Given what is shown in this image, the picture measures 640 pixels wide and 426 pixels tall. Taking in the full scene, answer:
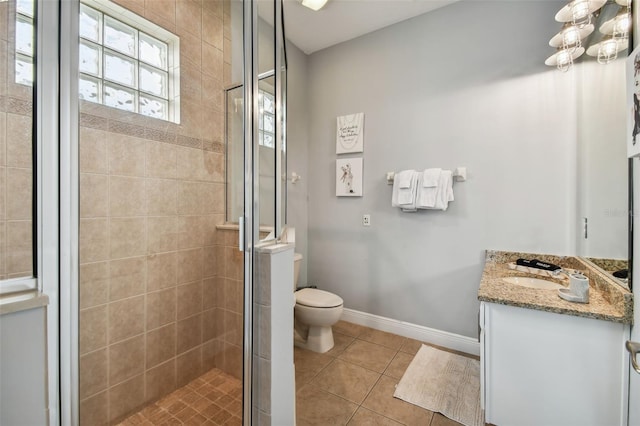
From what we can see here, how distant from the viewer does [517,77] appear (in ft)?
6.29

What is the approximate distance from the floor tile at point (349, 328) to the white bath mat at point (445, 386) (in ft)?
1.84

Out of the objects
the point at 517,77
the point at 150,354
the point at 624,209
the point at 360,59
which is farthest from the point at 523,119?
the point at 150,354

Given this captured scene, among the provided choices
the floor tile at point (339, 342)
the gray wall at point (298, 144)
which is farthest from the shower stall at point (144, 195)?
the gray wall at point (298, 144)

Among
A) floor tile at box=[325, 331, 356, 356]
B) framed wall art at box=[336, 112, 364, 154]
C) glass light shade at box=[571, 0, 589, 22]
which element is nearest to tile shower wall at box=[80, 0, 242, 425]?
floor tile at box=[325, 331, 356, 356]

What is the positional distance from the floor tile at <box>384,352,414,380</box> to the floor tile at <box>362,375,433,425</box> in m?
0.13

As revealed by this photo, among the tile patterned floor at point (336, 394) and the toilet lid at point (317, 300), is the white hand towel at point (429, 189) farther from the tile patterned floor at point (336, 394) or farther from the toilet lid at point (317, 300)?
the tile patterned floor at point (336, 394)

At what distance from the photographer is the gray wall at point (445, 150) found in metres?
1.84

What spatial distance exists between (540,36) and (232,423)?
9.75 ft

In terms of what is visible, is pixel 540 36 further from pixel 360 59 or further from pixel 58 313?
pixel 58 313

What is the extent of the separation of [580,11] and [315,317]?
2.44 m

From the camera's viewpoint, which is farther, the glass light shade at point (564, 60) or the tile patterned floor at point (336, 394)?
the glass light shade at point (564, 60)

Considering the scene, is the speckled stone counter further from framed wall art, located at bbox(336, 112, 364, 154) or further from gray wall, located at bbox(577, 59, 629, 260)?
framed wall art, located at bbox(336, 112, 364, 154)

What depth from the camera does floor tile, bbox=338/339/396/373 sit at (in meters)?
1.94

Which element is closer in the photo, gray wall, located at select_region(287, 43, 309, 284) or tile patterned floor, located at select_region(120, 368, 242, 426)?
tile patterned floor, located at select_region(120, 368, 242, 426)
